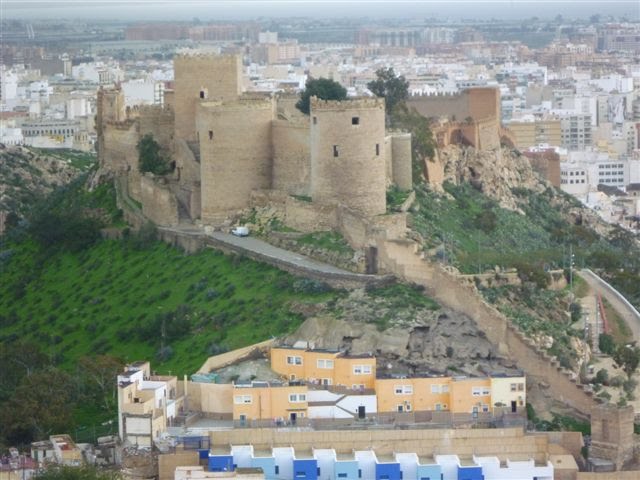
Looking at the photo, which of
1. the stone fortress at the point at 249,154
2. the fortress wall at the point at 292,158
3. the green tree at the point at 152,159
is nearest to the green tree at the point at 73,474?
the stone fortress at the point at 249,154

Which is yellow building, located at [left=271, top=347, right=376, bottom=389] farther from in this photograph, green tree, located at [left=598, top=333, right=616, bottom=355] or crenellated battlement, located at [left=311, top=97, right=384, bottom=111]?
crenellated battlement, located at [left=311, top=97, right=384, bottom=111]

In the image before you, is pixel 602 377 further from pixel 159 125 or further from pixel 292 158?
pixel 159 125

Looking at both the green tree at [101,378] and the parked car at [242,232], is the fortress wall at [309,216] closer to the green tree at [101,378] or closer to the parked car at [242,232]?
the parked car at [242,232]

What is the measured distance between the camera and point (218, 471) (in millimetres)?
28828

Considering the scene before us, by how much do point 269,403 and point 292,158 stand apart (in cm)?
880

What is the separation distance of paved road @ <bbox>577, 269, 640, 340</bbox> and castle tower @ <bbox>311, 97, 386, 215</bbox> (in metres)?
3.93

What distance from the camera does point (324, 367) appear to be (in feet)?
104

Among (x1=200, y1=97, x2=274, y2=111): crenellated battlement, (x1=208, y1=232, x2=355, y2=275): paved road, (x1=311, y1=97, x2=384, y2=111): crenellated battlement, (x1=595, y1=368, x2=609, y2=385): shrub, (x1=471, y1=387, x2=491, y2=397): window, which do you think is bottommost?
(x1=595, y1=368, x2=609, y2=385): shrub

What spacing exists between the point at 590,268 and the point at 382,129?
18.5 ft

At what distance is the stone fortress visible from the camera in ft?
121

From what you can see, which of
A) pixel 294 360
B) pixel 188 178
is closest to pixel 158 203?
pixel 188 178

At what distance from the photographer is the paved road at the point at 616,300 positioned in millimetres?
37347

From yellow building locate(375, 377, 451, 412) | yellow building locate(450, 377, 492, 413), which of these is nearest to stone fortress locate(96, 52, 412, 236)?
yellow building locate(375, 377, 451, 412)

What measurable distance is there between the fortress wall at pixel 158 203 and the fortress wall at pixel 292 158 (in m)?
2.23
